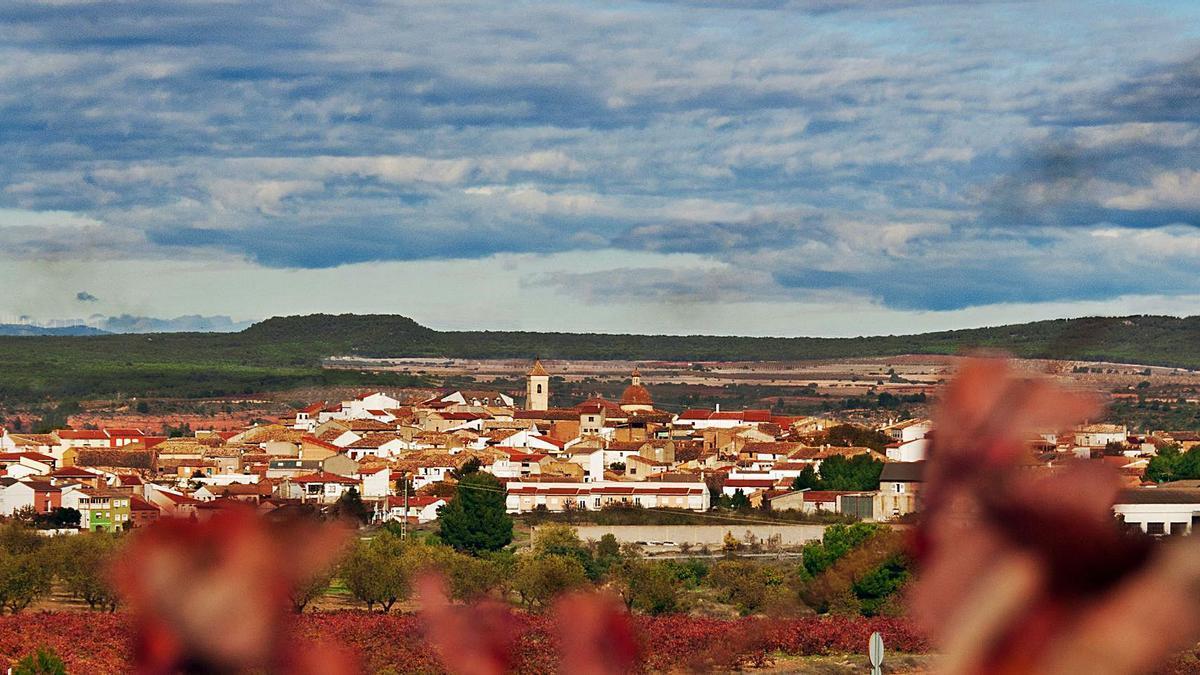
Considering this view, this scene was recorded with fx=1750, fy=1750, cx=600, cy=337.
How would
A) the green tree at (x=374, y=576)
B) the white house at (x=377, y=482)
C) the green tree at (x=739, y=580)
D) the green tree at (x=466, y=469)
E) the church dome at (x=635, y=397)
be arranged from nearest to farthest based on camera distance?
1. the green tree at (x=374, y=576)
2. the green tree at (x=739, y=580)
3. the white house at (x=377, y=482)
4. the green tree at (x=466, y=469)
5. the church dome at (x=635, y=397)

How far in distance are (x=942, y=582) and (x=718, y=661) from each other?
0.45m

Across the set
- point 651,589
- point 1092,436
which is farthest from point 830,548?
point 1092,436

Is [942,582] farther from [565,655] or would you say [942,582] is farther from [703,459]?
[703,459]

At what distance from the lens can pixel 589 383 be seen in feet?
348

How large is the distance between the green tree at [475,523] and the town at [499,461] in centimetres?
181

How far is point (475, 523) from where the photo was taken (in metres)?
38.3

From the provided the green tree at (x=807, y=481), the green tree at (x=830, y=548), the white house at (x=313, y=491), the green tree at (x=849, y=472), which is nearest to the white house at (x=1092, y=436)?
the white house at (x=313, y=491)

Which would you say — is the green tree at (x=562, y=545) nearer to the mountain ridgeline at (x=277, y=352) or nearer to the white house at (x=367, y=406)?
the mountain ridgeline at (x=277, y=352)

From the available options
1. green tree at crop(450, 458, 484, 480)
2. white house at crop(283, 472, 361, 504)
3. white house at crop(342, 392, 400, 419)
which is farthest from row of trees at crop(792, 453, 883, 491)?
white house at crop(342, 392, 400, 419)

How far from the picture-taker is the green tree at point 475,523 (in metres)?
37.8

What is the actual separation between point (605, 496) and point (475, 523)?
1071cm

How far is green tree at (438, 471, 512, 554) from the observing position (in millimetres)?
37844

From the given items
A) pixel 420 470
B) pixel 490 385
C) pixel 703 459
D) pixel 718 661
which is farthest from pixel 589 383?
pixel 718 661

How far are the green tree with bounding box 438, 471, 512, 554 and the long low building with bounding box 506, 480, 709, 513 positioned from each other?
320 inches
